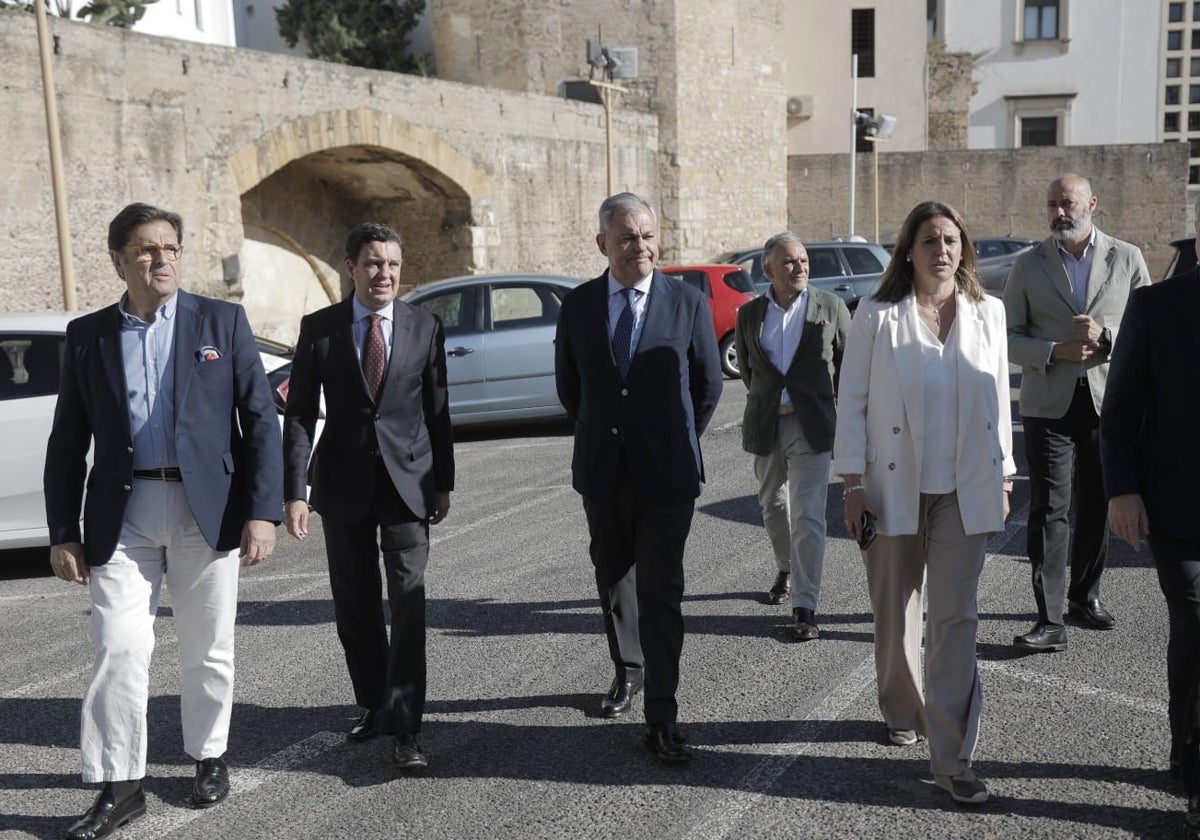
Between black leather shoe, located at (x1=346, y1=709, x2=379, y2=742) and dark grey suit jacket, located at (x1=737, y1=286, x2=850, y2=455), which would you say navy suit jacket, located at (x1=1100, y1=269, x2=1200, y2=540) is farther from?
black leather shoe, located at (x1=346, y1=709, x2=379, y2=742)

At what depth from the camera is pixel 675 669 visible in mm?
4230

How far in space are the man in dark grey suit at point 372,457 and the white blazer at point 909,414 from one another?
149 centimetres

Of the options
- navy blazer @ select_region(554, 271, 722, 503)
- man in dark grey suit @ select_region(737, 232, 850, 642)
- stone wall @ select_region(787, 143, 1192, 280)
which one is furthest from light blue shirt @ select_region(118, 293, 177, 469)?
stone wall @ select_region(787, 143, 1192, 280)

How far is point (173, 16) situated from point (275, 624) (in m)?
32.8

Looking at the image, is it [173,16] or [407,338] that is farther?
[173,16]

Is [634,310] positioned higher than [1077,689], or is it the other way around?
[634,310]

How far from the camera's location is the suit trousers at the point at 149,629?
148 inches

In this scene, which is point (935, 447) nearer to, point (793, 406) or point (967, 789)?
point (967, 789)

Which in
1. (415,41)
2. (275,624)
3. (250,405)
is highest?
(415,41)

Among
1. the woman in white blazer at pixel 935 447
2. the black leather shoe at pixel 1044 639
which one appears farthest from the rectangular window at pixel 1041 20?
the woman in white blazer at pixel 935 447

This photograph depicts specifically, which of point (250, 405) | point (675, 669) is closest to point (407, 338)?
point (250, 405)

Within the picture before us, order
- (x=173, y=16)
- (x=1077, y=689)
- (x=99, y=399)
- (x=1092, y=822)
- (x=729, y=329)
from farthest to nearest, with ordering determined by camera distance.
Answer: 1. (x=173, y=16)
2. (x=729, y=329)
3. (x=1077, y=689)
4. (x=99, y=399)
5. (x=1092, y=822)

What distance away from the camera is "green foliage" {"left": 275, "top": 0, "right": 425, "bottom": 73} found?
116 ft

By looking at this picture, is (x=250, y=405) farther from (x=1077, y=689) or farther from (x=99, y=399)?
(x=1077, y=689)
